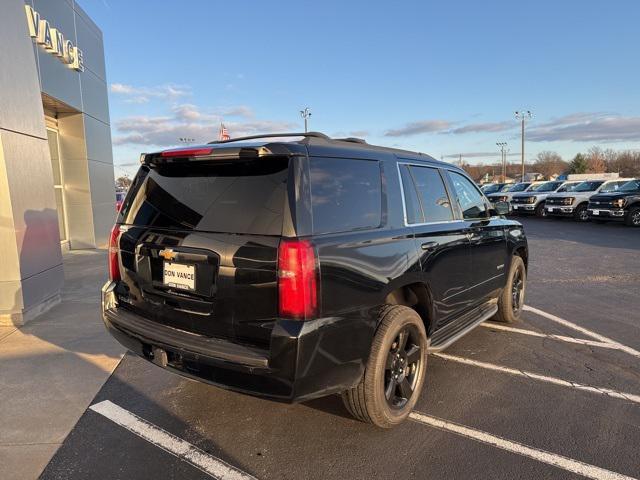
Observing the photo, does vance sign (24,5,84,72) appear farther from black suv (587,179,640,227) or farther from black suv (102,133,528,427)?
black suv (587,179,640,227)

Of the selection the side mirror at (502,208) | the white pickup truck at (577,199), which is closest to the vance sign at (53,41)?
the side mirror at (502,208)

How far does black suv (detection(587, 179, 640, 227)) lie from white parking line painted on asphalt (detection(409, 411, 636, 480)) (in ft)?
58.2

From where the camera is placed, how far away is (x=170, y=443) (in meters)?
3.02

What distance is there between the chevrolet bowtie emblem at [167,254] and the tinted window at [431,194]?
6.38 ft

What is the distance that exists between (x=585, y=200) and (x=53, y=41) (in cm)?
2044

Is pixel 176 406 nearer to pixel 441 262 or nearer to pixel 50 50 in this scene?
pixel 441 262

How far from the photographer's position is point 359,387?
2.98 meters

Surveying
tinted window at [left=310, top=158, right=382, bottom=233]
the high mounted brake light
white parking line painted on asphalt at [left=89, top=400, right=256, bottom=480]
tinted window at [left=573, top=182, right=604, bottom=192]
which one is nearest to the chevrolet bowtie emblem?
the high mounted brake light

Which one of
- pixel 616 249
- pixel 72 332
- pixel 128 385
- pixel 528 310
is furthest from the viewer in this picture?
pixel 616 249

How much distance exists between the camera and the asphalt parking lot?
2.76 m

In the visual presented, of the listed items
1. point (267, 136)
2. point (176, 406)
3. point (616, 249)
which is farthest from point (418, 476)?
point (616, 249)

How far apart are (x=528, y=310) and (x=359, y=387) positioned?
13.5 feet

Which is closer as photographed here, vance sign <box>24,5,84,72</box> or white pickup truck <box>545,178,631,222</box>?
vance sign <box>24,5,84,72</box>

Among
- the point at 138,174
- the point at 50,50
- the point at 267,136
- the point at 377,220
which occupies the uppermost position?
the point at 50,50
